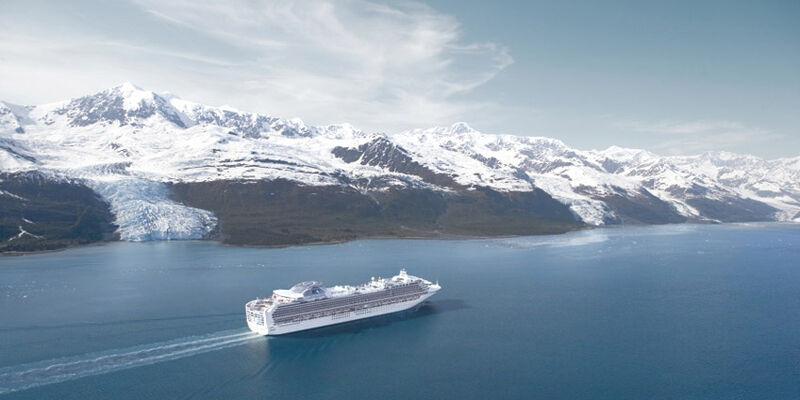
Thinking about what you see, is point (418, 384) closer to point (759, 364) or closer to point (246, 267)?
point (759, 364)

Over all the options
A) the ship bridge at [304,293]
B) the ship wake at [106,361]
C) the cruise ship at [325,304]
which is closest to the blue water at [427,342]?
the ship wake at [106,361]

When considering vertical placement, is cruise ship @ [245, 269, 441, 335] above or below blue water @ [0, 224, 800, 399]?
above

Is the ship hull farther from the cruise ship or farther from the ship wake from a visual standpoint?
the ship wake

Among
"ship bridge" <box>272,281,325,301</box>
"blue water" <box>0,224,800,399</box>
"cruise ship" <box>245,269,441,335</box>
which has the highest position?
"ship bridge" <box>272,281,325,301</box>

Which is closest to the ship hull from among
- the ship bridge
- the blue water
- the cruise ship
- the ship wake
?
the cruise ship

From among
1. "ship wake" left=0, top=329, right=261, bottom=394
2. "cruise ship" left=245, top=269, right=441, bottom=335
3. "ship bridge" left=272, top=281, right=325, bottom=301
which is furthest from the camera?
"ship bridge" left=272, top=281, right=325, bottom=301

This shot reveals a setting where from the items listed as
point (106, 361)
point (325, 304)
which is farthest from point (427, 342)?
point (106, 361)

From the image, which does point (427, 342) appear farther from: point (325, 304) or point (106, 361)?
point (106, 361)
